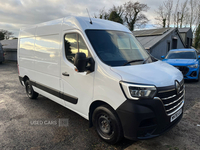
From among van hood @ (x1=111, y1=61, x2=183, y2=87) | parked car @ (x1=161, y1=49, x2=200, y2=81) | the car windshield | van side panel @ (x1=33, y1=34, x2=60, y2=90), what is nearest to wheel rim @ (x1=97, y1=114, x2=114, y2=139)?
van hood @ (x1=111, y1=61, x2=183, y2=87)

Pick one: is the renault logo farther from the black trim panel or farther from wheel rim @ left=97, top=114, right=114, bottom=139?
the black trim panel

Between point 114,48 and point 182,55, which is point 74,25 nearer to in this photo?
point 114,48

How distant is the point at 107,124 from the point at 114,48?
58.3 inches

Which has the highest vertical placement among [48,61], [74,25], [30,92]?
[74,25]

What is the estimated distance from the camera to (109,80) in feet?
8.89

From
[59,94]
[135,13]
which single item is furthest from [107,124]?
[135,13]

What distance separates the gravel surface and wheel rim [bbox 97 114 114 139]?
199 millimetres

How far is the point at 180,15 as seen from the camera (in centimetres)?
3906

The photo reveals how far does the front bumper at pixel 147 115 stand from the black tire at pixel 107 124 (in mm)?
138

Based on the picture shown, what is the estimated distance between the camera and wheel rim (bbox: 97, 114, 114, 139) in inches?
114

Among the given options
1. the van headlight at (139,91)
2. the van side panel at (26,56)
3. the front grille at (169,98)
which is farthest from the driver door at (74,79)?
the van side panel at (26,56)

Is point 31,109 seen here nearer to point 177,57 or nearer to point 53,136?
point 53,136

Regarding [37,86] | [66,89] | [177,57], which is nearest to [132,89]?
[66,89]

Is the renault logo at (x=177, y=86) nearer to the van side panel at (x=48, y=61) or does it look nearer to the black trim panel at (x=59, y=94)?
the black trim panel at (x=59, y=94)
